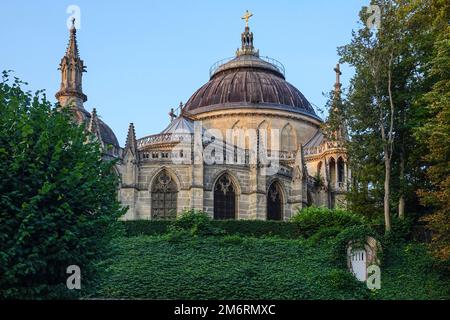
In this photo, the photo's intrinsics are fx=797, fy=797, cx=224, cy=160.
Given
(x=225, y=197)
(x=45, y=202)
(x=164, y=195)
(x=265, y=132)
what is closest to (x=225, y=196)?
(x=225, y=197)

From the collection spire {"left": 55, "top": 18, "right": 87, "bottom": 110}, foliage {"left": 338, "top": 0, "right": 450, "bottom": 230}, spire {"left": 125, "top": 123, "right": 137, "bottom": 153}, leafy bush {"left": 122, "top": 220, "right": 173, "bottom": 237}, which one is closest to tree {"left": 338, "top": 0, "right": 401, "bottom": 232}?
foliage {"left": 338, "top": 0, "right": 450, "bottom": 230}

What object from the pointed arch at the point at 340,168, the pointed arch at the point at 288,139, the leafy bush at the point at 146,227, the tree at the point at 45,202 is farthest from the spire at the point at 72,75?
the tree at the point at 45,202

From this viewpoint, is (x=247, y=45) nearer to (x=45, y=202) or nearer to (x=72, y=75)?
(x=72, y=75)

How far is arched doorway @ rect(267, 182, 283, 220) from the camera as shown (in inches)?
2111

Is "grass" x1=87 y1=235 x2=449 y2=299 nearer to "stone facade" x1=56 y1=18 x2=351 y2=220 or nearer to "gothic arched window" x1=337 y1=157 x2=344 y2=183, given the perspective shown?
"stone facade" x1=56 y1=18 x2=351 y2=220

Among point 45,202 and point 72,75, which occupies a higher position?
point 72,75

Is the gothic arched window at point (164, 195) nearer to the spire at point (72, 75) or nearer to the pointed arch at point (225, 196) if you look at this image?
the pointed arch at point (225, 196)

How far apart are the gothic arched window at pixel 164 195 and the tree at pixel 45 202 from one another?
25204mm

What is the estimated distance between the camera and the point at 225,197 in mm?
52688

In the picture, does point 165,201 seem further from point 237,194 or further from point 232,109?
point 232,109

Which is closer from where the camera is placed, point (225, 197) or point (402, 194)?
point (402, 194)

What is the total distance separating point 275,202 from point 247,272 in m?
18.7

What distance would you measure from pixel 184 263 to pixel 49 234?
13.6m
